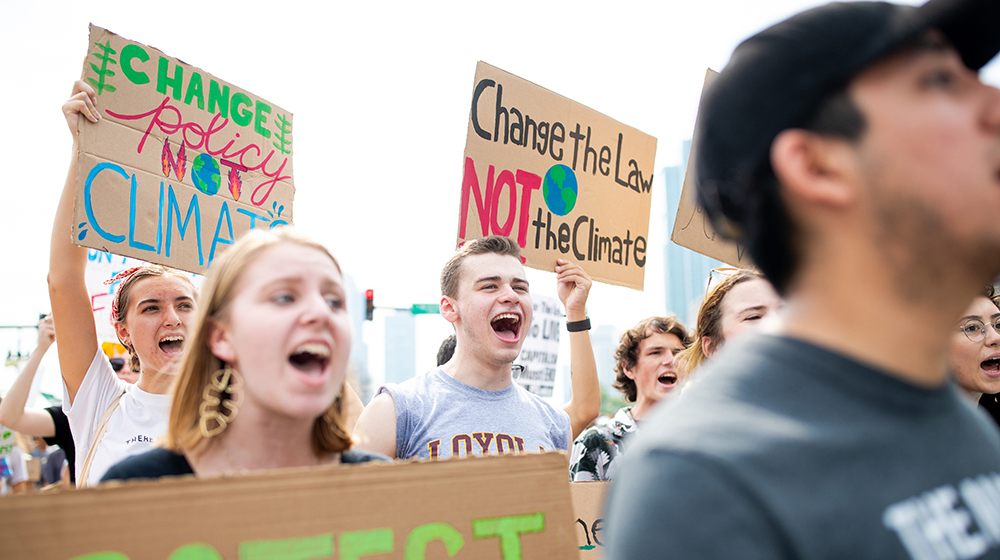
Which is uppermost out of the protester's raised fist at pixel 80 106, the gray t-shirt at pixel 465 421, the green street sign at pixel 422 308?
the green street sign at pixel 422 308

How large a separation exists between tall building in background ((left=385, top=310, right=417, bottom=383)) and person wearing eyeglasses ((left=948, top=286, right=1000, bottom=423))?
86.5m

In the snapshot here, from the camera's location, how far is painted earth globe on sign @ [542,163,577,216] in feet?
12.5

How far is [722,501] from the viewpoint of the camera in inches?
29.8

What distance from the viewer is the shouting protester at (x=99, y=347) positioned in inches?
105

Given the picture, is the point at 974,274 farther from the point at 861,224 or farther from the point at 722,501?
the point at 722,501

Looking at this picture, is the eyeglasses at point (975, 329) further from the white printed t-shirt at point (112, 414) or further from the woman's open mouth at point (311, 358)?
the white printed t-shirt at point (112, 414)

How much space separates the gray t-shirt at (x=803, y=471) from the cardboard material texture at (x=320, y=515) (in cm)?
56

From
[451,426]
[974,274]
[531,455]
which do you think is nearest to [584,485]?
[451,426]

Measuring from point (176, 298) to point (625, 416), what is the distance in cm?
259

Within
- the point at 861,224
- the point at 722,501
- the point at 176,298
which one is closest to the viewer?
the point at 722,501

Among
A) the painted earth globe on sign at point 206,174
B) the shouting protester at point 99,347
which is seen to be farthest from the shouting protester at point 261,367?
the painted earth globe on sign at point 206,174

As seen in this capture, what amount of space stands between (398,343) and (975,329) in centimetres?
9134

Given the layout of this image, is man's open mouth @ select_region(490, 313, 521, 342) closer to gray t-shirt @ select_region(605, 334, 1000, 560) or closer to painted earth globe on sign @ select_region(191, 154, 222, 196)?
painted earth globe on sign @ select_region(191, 154, 222, 196)

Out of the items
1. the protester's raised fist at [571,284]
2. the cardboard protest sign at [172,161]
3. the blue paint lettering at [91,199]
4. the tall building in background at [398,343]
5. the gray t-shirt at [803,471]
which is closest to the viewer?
the gray t-shirt at [803,471]
